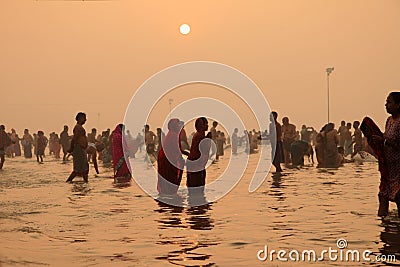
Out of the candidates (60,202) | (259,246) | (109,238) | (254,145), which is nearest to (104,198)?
(60,202)

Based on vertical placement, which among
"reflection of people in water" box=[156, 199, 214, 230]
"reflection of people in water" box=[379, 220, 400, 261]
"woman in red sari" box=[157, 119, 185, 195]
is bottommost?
"reflection of people in water" box=[379, 220, 400, 261]

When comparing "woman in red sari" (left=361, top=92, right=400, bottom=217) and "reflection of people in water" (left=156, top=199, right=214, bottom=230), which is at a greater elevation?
"woman in red sari" (left=361, top=92, right=400, bottom=217)

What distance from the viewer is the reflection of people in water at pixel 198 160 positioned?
49.3 feet

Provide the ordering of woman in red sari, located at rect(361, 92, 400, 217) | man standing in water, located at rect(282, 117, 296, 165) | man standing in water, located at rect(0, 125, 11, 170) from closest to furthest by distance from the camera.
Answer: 1. woman in red sari, located at rect(361, 92, 400, 217)
2. man standing in water, located at rect(282, 117, 296, 165)
3. man standing in water, located at rect(0, 125, 11, 170)

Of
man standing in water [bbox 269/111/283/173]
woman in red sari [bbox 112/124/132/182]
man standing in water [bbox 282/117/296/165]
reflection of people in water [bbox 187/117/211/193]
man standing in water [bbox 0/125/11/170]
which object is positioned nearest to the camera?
reflection of people in water [bbox 187/117/211/193]

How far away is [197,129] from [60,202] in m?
3.02

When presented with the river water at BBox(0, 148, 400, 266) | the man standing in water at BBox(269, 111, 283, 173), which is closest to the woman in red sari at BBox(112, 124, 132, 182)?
the river water at BBox(0, 148, 400, 266)

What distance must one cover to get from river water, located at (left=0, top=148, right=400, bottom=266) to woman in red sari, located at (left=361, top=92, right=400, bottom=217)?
1.26 ft

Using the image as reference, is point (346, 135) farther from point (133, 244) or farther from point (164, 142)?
point (133, 244)

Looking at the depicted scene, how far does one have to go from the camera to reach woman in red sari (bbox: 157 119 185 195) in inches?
602

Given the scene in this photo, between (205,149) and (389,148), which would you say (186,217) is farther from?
(205,149)

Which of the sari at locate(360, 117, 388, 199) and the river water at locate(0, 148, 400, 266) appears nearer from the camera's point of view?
the river water at locate(0, 148, 400, 266)

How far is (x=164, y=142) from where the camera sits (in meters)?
15.7

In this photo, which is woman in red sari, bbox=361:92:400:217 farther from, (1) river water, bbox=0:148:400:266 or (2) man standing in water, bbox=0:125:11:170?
(2) man standing in water, bbox=0:125:11:170
